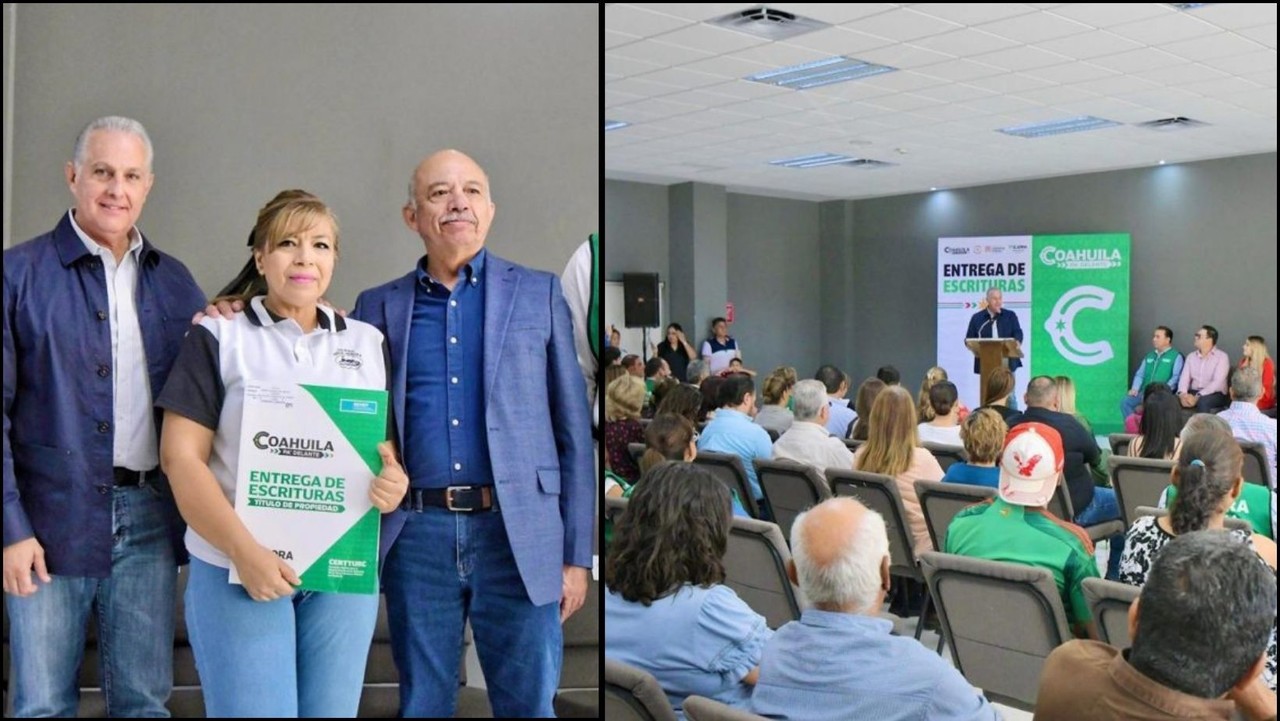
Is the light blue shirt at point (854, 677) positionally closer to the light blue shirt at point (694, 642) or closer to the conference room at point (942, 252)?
the conference room at point (942, 252)

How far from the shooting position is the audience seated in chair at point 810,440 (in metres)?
5.17

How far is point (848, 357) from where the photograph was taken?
16.7m

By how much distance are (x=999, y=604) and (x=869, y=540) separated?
923 mm

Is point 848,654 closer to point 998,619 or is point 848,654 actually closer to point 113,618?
point 998,619

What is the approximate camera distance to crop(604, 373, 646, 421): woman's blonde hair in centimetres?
532

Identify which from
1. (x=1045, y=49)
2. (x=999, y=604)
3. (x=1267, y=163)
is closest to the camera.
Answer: (x=999, y=604)

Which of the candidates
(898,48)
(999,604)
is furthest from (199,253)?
(898,48)

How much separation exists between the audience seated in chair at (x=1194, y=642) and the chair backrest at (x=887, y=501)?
2.18m

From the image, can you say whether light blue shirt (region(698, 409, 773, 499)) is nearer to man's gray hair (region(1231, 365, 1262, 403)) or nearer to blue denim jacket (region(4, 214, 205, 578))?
man's gray hair (region(1231, 365, 1262, 403))

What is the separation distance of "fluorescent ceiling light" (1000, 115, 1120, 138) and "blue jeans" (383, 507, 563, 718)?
29.6 feet

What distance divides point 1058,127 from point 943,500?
24.5 ft

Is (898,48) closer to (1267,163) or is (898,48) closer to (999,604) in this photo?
(999,604)

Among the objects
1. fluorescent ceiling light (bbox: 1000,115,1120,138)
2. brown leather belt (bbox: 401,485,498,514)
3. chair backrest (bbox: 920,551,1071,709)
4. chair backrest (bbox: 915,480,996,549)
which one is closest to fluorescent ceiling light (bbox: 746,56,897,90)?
fluorescent ceiling light (bbox: 1000,115,1120,138)

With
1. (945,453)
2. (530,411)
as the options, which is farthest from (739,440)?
(530,411)
